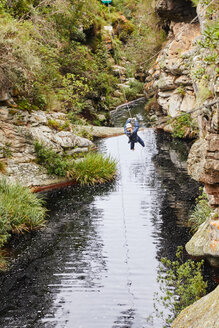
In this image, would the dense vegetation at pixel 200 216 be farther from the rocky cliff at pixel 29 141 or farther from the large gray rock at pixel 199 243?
the rocky cliff at pixel 29 141

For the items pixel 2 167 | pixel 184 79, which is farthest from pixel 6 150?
pixel 184 79

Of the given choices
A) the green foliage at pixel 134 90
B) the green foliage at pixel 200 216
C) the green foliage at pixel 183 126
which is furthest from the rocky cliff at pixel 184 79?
the green foliage at pixel 134 90

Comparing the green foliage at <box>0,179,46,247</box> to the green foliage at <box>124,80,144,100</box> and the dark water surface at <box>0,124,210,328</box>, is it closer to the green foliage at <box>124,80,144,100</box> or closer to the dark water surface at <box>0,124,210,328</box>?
the dark water surface at <box>0,124,210,328</box>

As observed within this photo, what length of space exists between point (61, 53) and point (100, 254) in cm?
1874

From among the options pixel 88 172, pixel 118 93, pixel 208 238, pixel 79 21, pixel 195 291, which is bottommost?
pixel 195 291

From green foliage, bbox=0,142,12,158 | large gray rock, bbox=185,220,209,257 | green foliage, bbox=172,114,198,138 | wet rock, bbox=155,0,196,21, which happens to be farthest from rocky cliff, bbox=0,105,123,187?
wet rock, bbox=155,0,196,21

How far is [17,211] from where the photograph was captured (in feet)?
32.3

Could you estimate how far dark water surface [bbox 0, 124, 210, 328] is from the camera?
6551 mm

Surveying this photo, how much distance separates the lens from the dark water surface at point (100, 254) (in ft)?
21.5

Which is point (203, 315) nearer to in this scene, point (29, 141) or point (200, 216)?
point (200, 216)

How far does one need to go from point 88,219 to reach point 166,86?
14.2m

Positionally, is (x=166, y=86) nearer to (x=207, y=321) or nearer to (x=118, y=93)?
(x=118, y=93)

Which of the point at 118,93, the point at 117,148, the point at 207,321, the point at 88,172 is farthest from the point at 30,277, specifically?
the point at 118,93

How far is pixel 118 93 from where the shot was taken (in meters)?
34.4
